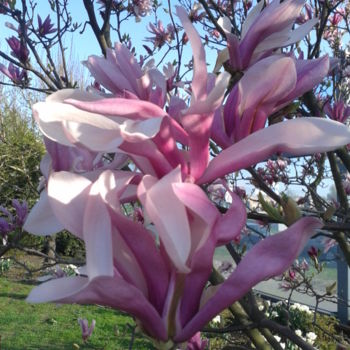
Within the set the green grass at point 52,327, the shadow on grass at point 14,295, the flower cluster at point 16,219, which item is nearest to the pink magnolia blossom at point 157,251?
the flower cluster at point 16,219

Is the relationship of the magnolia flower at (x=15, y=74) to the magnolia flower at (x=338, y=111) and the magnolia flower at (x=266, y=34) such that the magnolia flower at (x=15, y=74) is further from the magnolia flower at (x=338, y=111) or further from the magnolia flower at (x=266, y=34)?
the magnolia flower at (x=266, y=34)

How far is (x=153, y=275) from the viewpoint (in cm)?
45

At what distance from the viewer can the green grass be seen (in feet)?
17.7

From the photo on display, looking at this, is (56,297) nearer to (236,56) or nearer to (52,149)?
(52,149)

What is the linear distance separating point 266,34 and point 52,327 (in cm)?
608

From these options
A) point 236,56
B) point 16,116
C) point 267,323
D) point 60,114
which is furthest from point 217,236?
point 16,116

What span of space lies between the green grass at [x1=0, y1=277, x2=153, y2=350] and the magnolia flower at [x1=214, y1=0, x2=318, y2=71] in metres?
4.34

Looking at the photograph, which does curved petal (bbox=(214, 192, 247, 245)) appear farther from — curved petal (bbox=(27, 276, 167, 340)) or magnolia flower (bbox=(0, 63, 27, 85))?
magnolia flower (bbox=(0, 63, 27, 85))

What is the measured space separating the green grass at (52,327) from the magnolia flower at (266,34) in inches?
171

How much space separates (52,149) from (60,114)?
0.42ft

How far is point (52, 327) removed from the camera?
19.9ft

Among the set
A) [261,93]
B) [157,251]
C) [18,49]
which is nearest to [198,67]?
[261,93]

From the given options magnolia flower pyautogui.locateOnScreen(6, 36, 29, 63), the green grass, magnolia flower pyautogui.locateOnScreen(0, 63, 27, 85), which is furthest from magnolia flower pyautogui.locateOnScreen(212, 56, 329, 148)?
the green grass

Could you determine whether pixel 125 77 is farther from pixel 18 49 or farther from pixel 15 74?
pixel 15 74
